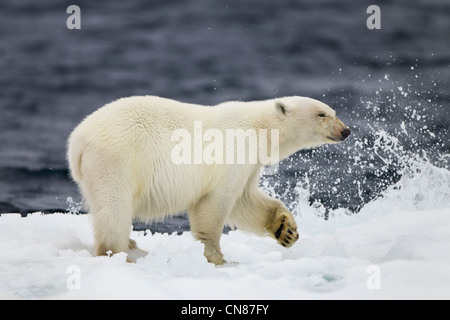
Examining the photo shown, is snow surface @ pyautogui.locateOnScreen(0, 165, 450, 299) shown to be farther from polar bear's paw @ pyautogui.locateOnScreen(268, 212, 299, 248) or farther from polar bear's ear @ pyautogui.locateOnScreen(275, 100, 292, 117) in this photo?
polar bear's ear @ pyautogui.locateOnScreen(275, 100, 292, 117)

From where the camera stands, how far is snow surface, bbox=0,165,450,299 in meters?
3.79

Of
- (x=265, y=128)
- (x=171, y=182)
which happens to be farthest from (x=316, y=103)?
(x=171, y=182)

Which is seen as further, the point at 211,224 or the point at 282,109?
the point at 282,109

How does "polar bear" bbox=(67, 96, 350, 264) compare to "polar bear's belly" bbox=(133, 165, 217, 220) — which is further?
"polar bear's belly" bbox=(133, 165, 217, 220)

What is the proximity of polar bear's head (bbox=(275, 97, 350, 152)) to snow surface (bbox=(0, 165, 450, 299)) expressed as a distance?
103 centimetres

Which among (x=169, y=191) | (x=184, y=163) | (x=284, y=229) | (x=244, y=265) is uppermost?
(x=184, y=163)

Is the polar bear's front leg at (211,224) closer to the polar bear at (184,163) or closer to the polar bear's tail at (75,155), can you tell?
the polar bear at (184,163)

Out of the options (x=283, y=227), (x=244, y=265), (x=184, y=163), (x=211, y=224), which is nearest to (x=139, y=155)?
(x=184, y=163)

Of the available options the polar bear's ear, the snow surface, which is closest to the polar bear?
the polar bear's ear

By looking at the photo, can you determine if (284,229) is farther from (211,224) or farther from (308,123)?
(308,123)

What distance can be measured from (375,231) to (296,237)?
781 millimetres

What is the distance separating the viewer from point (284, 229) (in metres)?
5.84

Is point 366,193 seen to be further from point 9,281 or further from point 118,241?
point 9,281

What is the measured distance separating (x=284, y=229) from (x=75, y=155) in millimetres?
2214
